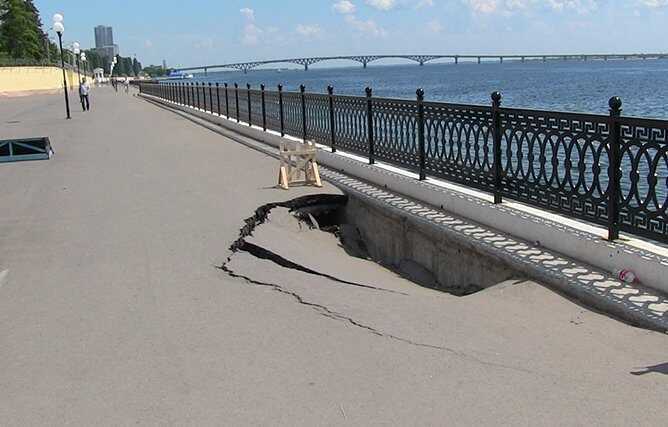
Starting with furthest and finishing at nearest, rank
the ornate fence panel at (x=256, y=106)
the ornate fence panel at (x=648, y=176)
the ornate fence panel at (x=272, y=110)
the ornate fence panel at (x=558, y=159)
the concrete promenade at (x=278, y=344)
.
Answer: the ornate fence panel at (x=256, y=106) → the ornate fence panel at (x=272, y=110) → the ornate fence panel at (x=558, y=159) → the ornate fence panel at (x=648, y=176) → the concrete promenade at (x=278, y=344)

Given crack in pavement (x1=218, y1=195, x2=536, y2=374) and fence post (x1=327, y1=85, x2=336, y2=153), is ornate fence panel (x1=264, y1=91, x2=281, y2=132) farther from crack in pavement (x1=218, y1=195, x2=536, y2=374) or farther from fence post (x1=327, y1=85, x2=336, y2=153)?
crack in pavement (x1=218, y1=195, x2=536, y2=374)

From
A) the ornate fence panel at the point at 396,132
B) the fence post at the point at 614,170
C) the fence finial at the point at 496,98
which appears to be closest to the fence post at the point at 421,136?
the ornate fence panel at the point at 396,132

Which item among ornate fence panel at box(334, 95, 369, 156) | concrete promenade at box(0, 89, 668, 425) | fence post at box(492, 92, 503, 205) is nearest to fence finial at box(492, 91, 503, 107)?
fence post at box(492, 92, 503, 205)

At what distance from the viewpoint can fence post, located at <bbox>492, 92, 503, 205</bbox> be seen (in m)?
7.75

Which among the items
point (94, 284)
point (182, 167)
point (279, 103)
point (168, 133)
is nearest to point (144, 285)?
point (94, 284)

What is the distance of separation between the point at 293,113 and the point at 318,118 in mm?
1859

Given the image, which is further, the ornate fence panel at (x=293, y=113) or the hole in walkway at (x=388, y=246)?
the ornate fence panel at (x=293, y=113)

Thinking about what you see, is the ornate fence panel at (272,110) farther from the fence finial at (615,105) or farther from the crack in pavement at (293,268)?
the fence finial at (615,105)

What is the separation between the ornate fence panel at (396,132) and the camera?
10.0m

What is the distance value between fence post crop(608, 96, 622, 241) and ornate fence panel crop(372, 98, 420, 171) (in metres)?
4.00

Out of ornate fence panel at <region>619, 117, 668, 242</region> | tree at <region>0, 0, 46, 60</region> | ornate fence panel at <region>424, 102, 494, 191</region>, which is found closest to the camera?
ornate fence panel at <region>619, 117, 668, 242</region>

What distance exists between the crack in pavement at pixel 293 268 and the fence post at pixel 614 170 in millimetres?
1954

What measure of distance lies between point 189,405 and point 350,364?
1051 mm

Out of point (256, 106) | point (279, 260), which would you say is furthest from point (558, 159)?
point (256, 106)
